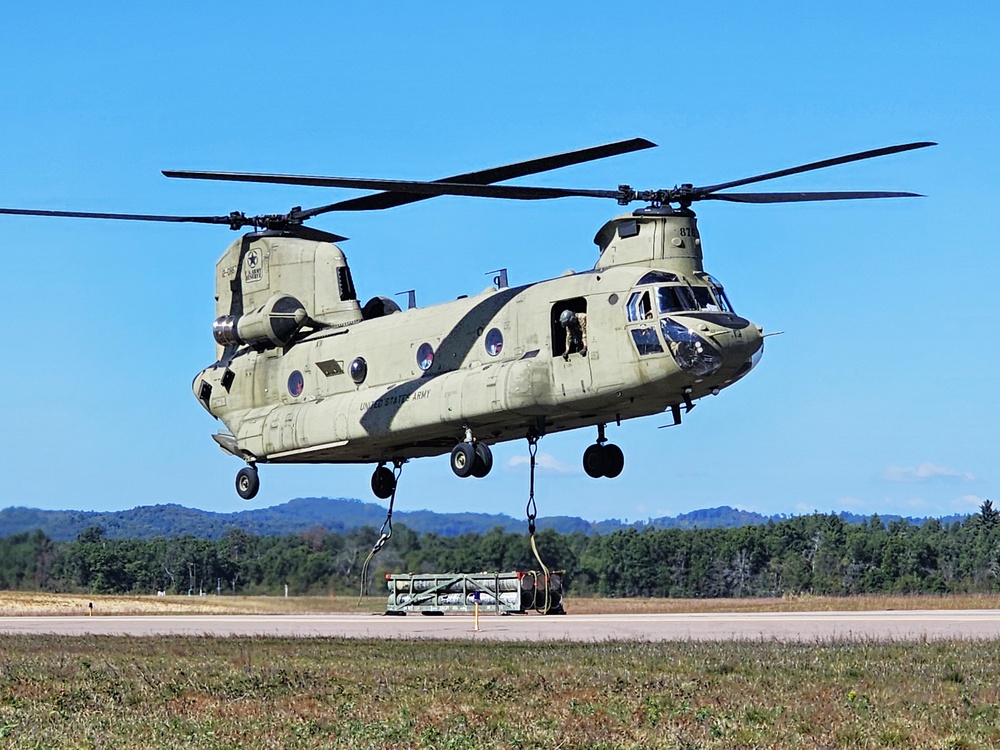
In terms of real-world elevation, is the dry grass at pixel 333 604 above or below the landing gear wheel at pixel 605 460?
below

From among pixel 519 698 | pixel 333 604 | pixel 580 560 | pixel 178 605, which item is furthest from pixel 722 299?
pixel 580 560

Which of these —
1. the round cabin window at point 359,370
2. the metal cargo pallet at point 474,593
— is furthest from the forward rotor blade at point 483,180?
the metal cargo pallet at point 474,593

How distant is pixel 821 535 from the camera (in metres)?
78.8

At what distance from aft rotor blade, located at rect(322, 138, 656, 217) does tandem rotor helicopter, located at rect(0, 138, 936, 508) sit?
0.15 feet

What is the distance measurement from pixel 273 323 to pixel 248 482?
3933 millimetres

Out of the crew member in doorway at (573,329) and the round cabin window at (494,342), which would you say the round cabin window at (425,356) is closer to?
the round cabin window at (494,342)

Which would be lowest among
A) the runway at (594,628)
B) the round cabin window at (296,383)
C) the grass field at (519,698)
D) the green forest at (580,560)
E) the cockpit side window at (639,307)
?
the grass field at (519,698)

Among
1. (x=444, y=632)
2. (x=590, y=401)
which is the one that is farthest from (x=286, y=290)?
(x=444, y=632)

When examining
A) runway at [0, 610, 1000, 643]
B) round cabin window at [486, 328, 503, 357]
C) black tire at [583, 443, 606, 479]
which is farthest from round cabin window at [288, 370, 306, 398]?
black tire at [583, 443, 606, 479]

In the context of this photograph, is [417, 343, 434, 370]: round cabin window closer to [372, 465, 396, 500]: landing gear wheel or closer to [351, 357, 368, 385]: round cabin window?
[351, 357, 368, 385]: round cabin window

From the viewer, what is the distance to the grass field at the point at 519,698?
1391 centimetres

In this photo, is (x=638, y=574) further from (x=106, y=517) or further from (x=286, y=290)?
(x=106, y=517)

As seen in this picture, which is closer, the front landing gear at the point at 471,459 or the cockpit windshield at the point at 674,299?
the cockpit windshield at the point at 674,299

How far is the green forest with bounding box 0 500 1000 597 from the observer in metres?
53.4
